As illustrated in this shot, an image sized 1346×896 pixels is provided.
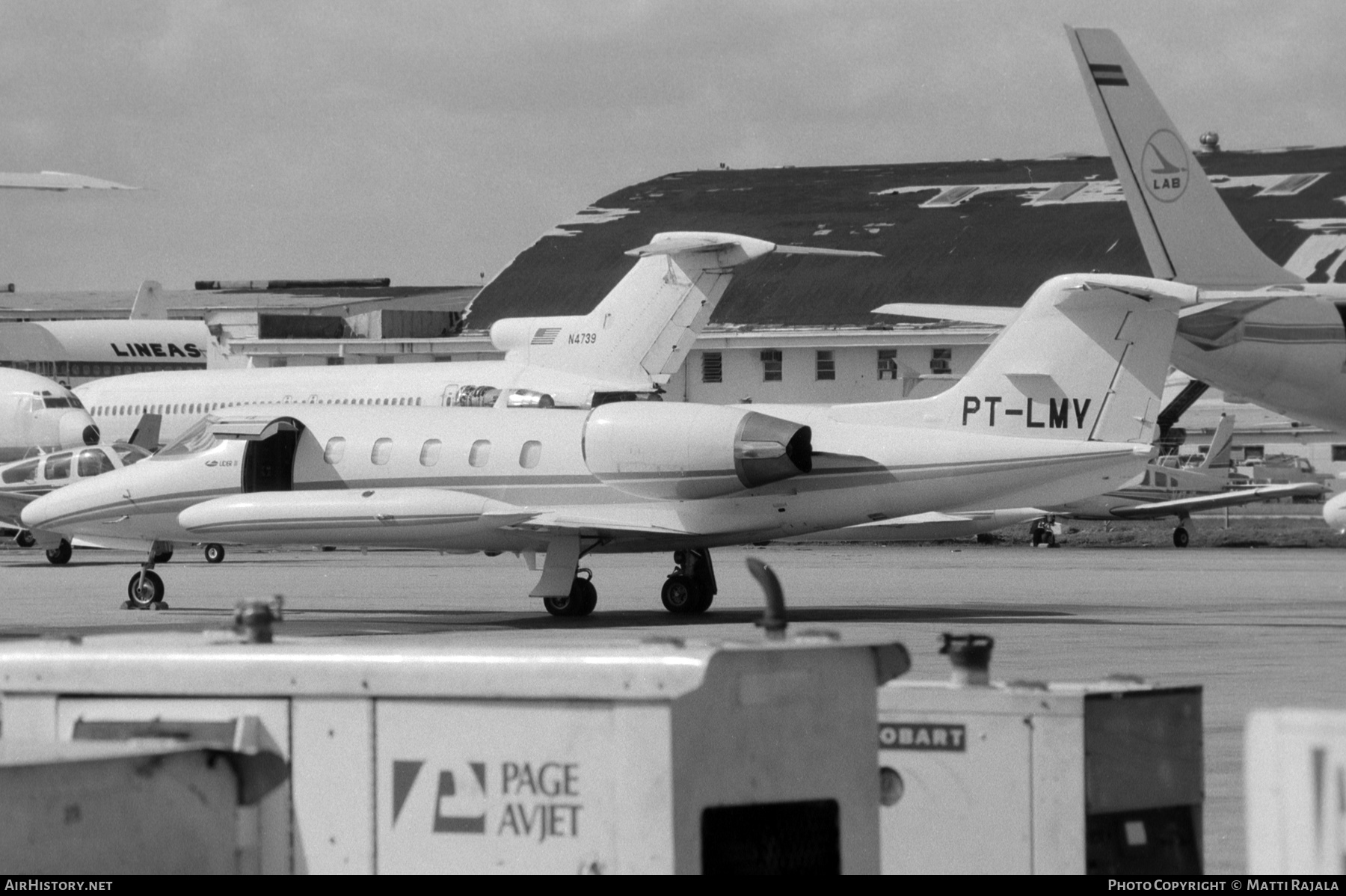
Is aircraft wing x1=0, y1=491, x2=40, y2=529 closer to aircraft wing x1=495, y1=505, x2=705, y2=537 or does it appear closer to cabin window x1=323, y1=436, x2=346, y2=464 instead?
cabin window x1=323, y1=436, x2=346, y2=464

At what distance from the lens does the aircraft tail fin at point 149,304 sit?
106m

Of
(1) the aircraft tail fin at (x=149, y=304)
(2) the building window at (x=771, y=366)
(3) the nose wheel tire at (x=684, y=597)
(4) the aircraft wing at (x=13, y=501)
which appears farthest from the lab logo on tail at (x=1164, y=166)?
(1) the aircraft tail fin at (x=149, y=304)

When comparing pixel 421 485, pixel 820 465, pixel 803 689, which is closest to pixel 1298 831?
pixel 803 689

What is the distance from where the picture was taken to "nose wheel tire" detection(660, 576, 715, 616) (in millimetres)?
23562

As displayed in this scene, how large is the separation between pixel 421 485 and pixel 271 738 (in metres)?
17.4

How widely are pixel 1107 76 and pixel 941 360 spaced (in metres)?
35.3

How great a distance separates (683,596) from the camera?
23594 mm

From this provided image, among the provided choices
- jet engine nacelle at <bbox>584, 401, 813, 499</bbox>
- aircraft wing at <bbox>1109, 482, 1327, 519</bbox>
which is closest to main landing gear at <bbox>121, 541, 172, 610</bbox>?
jet engine nacelle at <bbox>584, 401, 813, 499</bbox>

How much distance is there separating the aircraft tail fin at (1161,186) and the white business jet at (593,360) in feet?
29.9

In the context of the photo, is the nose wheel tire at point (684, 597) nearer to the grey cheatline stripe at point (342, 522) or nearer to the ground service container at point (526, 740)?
the grey cheatline stripe at point (342, 522)

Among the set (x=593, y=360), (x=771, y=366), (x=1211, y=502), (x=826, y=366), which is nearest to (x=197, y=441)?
(x=593, y=360)

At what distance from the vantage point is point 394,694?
548 centimetres

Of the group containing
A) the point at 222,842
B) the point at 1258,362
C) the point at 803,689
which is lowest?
the point at 222,842

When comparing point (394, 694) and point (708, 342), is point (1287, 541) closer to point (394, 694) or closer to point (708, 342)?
point (708, 342)
